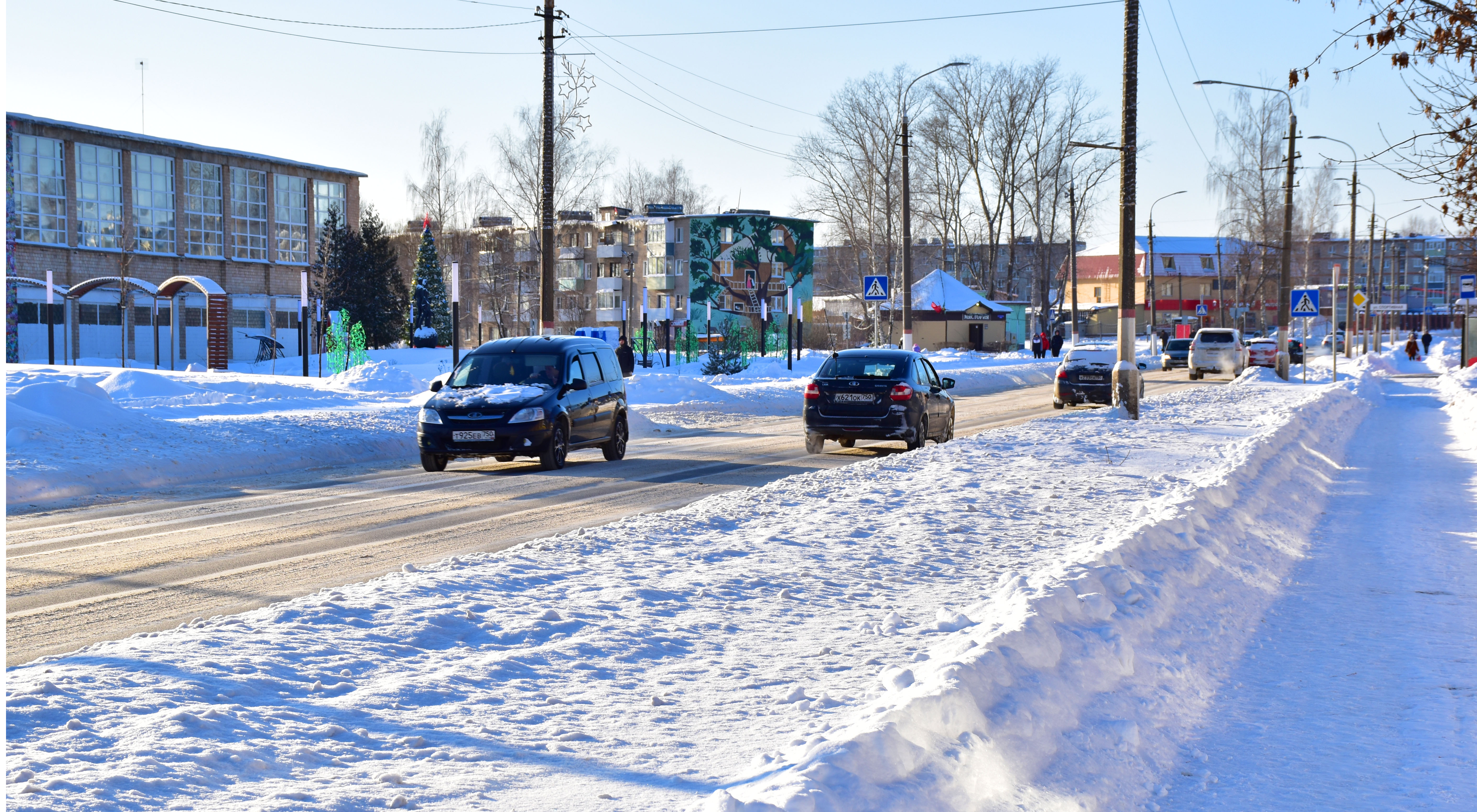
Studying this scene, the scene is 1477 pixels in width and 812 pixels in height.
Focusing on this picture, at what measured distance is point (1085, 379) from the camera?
30469 mm

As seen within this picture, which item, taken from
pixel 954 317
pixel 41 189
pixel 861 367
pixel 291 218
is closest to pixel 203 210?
pixel 291 218

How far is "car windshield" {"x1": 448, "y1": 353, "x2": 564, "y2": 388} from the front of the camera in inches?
650

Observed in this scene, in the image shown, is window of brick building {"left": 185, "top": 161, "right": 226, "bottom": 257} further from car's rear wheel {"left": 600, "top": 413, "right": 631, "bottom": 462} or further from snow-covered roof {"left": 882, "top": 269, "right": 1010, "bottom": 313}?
car's rear wheel {"left": 600, "top": 413, "right": 631, "bottom": 462}

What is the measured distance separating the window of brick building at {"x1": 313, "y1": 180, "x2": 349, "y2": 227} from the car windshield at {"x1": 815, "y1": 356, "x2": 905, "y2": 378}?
192 feet

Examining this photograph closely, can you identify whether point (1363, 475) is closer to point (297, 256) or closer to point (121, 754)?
point (121, 754)

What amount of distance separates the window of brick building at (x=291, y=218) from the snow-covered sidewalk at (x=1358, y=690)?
218 ft

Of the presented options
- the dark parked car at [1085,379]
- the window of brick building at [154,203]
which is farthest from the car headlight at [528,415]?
the window of brick building at [154,203]

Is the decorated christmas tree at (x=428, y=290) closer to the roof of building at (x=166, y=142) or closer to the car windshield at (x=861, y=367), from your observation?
the roof of building at (x=166, y=142)

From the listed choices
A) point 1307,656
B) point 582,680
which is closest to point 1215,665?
point 1307,656

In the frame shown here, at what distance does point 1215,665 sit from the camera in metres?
6.64

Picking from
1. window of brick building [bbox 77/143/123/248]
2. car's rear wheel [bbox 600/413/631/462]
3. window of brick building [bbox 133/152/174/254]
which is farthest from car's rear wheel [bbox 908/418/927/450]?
window of brick building [bbox 133/152/174/254]

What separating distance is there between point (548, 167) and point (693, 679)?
2152 centimetres

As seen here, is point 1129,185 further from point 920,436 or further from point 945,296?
point 945,296

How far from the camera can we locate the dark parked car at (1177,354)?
55.5m
